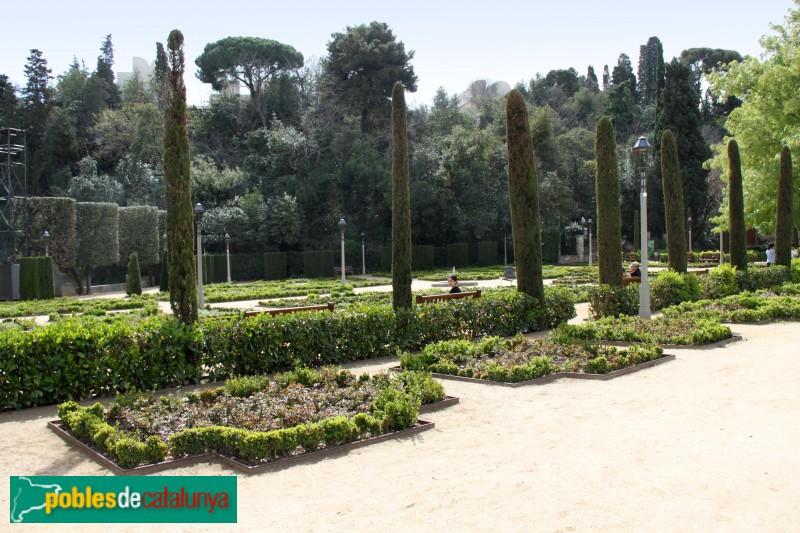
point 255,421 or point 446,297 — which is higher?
point 446,297

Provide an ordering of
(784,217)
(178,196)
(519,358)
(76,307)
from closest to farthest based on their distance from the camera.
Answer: (519,358)
(178,196)
(76,307)
(784,217)

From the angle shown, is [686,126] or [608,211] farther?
[686,126]

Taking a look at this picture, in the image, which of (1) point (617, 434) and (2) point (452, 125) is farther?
(2) point (452, 125)

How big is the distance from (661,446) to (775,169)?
25055 mm

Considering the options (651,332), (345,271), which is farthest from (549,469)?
(345,271)

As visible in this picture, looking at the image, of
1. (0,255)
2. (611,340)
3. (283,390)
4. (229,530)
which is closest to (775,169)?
(611,340)

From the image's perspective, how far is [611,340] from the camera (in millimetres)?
12633

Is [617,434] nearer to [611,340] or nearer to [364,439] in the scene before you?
[364,439]

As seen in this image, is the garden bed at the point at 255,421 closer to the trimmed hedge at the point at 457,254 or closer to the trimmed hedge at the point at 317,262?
the trimmed hedge at the point at 317,262

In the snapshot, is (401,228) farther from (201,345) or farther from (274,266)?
(274,266)

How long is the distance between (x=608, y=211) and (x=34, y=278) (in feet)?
77.0

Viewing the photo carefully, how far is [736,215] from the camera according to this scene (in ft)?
75.5

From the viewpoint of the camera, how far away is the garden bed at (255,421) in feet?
20.2

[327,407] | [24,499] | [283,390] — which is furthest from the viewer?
[283,390]
